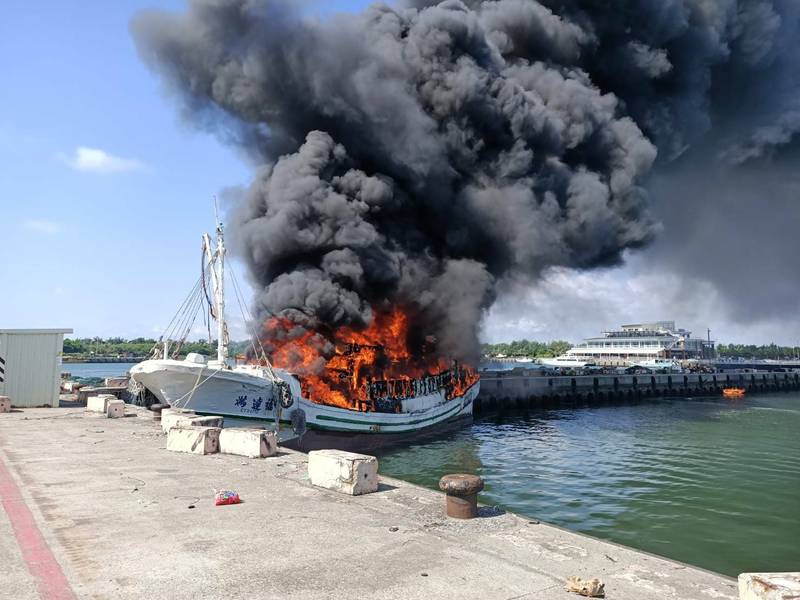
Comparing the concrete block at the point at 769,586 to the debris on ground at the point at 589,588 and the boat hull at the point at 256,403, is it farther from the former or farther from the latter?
the boat hull at the point at 256,403

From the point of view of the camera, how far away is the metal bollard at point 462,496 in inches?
362

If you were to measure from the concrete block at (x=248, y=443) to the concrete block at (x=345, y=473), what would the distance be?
120 inches

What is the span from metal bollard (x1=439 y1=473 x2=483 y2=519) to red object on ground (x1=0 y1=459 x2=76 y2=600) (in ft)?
17.8

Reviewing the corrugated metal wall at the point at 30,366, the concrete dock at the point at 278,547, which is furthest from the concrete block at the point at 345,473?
the corrugated metal wall at the point at 30,366

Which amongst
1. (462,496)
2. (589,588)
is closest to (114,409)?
(462,496)

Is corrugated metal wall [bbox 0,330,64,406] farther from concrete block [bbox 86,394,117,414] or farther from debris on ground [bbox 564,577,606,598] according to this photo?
debris on ground [bbox 564,577,606,598]

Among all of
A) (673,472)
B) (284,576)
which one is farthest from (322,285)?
(284,576)

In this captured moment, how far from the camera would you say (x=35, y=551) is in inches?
291

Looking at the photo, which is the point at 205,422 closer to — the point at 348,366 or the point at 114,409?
the point at 114,409

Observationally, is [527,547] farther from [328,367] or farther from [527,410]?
[527,410]

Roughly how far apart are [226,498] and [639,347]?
13961 centimetres

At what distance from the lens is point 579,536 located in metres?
8.50

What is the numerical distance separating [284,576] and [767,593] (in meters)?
5.17

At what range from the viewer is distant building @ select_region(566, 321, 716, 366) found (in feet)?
431
